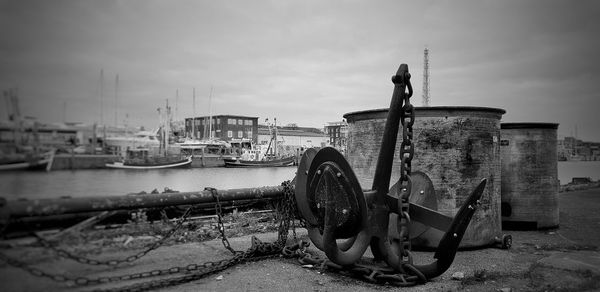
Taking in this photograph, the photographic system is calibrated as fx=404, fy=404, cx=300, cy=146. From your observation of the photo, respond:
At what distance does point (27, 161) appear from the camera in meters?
2.91

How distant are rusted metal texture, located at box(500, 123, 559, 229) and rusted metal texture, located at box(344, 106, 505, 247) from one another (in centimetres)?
175

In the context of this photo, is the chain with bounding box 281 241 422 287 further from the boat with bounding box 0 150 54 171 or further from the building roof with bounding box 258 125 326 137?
the building roof with bounding box 258 125 326 137

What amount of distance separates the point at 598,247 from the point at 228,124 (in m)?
88.3

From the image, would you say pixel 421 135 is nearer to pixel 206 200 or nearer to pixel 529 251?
pixel 529 251

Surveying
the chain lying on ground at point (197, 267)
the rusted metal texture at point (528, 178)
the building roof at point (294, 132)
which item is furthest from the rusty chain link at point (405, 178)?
the building roof at point (294, 132)

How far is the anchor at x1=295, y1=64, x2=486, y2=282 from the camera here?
154 inches

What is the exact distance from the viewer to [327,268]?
459cm

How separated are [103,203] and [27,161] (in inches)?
26.8

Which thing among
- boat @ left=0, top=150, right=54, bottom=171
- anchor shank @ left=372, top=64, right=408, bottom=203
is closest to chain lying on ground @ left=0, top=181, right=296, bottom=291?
boat @ left=0, top=150, right=54, bottom=171

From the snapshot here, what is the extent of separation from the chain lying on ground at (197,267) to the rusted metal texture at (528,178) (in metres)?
4.45

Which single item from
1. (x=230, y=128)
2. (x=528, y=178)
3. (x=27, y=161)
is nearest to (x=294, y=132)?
(x=230, y=128)

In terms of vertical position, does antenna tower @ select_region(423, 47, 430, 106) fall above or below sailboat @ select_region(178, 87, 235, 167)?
above

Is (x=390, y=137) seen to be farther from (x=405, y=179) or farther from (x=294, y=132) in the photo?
(x=294, y=132)

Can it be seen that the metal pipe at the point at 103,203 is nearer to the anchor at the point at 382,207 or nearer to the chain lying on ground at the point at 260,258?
the chain lying on ground at the point at 260,258
